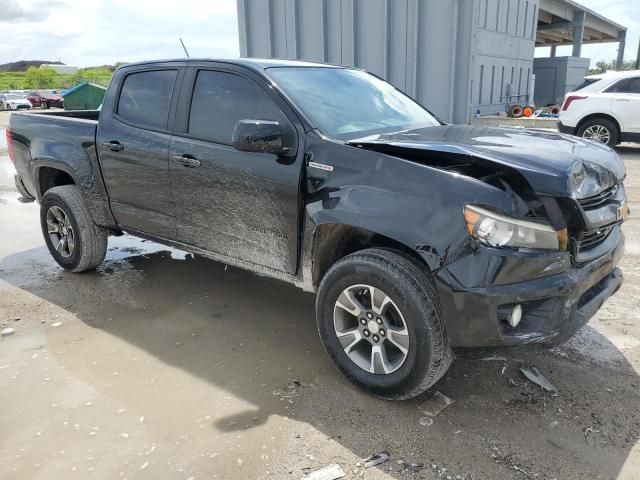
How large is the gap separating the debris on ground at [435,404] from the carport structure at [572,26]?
20147mm

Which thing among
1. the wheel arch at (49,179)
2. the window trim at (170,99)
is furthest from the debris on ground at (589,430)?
the wheel arch at (49,179)

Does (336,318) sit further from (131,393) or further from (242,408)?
(131,393)

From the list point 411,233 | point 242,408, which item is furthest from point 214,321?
point 411,233

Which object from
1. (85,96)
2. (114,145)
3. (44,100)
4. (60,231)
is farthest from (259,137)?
(44,100)

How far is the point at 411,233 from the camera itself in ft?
8.75

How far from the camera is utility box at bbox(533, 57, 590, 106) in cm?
1902

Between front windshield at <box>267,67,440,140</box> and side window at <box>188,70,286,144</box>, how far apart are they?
6.8 inches

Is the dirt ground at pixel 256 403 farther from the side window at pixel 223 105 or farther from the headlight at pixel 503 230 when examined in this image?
the side window at pixel 223 105

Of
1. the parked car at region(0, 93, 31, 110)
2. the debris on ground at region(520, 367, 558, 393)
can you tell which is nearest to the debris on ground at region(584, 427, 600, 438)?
the debris on ground at region(520, 367, 558, 393)

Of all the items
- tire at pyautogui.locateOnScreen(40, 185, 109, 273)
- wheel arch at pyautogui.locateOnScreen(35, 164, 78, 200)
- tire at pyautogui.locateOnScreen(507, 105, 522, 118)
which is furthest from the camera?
tire at pyautogui.locateOnScreen(507, 105, 522, 118)

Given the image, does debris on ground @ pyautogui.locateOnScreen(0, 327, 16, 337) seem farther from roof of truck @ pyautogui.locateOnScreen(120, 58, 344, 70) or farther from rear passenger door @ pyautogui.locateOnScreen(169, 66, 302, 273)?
roof of truck @ pyautogui.locateOnScreen(120, 58, 344, 70)

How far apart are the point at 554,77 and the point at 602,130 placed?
968 cm

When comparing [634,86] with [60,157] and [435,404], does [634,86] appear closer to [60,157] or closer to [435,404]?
[435,404]

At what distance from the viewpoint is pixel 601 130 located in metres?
10.7
